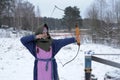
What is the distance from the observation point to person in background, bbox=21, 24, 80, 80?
324 centimetres

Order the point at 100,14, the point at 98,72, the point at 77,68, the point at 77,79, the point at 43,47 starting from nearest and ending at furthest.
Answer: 1. the point at 43,47
2. the point at 77,79
3. the point at 98,72
4. the point at 77,68
5. the point at 100,14

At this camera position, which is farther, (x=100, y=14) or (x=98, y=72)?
(x=100, y=14)

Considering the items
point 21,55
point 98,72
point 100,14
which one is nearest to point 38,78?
point 98,72

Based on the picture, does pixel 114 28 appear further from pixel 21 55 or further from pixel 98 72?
pixel 98 72

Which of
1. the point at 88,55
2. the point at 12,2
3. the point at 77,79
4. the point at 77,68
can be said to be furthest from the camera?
the point at 12,2

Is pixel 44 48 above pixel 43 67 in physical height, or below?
above

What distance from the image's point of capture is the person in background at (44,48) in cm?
324

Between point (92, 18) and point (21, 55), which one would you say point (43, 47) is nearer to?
point (21, 55)

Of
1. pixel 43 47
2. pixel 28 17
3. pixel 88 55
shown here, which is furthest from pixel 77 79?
pixel 28 17

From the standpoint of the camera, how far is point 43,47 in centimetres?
326

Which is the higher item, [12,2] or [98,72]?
[12,2]

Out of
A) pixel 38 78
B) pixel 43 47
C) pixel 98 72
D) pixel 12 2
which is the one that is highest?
pixel 12 2

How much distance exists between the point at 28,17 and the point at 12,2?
7.80 m

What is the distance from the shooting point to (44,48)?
10.7ft
